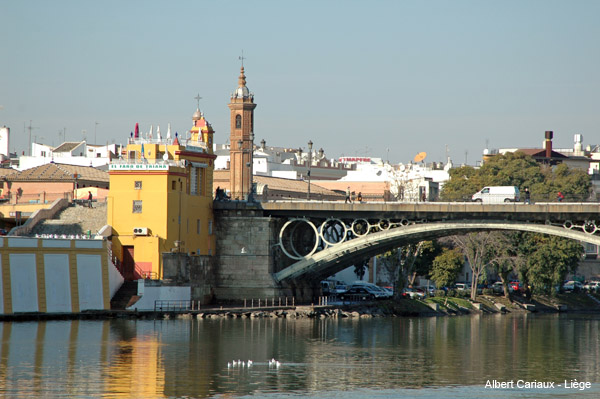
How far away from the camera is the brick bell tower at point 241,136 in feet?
297

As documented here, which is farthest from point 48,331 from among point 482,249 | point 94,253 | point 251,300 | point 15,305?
point 482,249

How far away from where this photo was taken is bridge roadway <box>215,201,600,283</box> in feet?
221

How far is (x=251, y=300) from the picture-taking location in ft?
242

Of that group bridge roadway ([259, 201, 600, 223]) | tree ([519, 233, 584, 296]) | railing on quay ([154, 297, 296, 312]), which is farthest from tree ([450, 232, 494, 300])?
railing on quay ([154, 297, 296, 312])

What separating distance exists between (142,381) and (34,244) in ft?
77.4

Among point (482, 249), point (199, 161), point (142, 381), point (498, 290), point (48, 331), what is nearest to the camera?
point (142, 381)

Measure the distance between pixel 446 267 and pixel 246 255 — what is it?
69.2 feet

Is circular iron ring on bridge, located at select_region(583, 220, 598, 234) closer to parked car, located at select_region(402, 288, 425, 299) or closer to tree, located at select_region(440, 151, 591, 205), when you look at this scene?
parked car, located at select_region(402, 288, 425, 299)

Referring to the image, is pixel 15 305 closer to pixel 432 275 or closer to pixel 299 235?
pixel 299 235

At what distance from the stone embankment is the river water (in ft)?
39.2

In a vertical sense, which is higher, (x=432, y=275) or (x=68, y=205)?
(x=68, y=205)

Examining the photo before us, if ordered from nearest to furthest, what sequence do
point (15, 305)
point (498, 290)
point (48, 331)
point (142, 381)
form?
point (142, 381) → point (48, 331) → point (15, 305) → point (498, 290)

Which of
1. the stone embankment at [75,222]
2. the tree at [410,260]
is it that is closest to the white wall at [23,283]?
the stone embankment at [75,222]

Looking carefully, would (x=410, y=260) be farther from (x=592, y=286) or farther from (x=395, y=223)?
(x=592, y=286)
